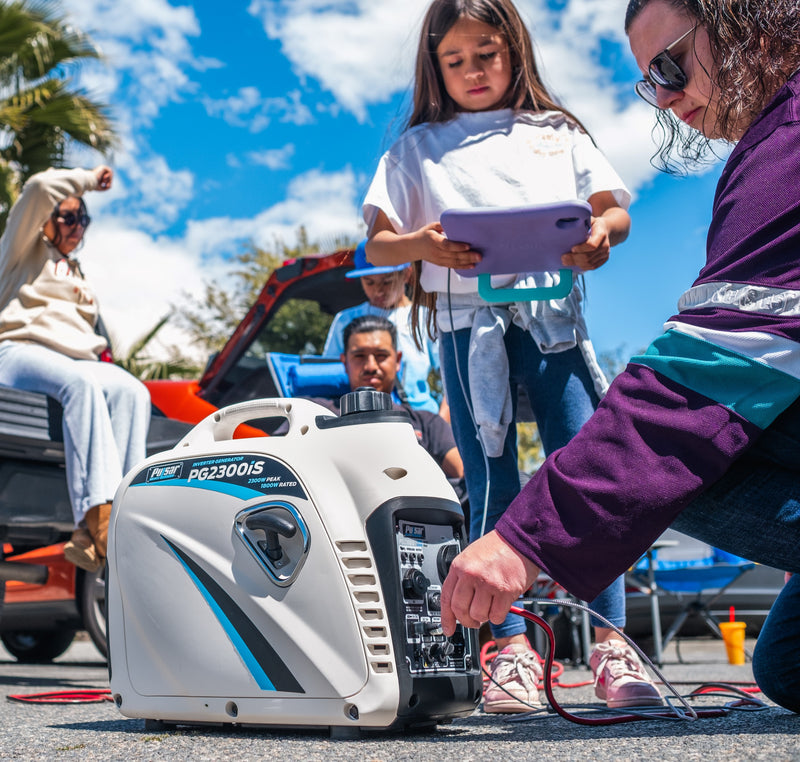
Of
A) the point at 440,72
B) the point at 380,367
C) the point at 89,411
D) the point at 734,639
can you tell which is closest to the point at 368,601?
the point at 440,72

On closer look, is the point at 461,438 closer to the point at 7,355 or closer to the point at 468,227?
the point at 468,227

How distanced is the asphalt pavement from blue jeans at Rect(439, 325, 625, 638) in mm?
492

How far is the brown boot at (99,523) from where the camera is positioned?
10.1 feet

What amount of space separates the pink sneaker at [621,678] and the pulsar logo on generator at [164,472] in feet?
3.66

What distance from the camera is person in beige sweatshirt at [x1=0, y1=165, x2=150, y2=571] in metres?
3.19

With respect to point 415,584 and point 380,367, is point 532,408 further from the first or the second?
point 380,367

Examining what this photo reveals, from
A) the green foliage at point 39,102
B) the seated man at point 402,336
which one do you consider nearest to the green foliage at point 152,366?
the green foliage at point 39,102

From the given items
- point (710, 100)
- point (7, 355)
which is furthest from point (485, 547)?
point (7, 355)

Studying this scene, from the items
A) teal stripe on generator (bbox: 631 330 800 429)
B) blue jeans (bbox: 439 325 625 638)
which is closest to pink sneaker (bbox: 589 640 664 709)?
blue jeans (bbox: 439 325 625 638)

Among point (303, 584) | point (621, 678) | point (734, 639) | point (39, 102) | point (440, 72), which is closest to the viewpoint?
point (303, 584)

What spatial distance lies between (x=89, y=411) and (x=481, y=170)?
5.80 ft

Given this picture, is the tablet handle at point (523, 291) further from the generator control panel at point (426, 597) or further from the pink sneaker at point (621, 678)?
the pink sneaker at point (621, 678)

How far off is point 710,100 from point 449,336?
116cm

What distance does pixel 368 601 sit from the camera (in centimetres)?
156
